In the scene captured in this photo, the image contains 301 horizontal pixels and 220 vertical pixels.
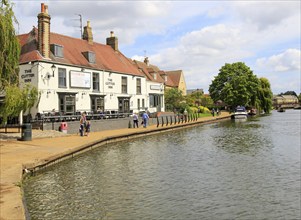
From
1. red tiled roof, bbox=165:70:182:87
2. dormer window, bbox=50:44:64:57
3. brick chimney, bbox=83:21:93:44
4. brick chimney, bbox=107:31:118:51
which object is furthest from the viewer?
red tiled roof, bbox=165:70:182:87

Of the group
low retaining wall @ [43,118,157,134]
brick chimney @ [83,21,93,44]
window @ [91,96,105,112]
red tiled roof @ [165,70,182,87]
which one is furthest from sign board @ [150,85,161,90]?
red tiled roof @ [165,70,182,87]

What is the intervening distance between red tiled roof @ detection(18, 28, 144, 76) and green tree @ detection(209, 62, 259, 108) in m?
37.7

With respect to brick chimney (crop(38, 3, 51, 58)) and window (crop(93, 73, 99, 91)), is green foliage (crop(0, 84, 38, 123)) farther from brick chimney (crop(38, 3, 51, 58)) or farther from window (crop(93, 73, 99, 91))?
window (crop(93, 73, 99, 91))

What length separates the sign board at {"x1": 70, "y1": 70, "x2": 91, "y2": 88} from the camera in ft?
103

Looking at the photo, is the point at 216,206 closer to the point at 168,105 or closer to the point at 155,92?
the point at 155,92

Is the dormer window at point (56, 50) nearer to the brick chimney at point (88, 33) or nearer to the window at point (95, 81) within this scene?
the window at point (95, 81)

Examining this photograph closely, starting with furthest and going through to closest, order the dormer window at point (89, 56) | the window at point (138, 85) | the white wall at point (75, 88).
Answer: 1. the window at point (138, 85)
2. the dormer window at point (89, 56)
3. the white wall at point (75, 88)

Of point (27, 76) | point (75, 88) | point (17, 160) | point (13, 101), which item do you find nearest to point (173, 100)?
point (75, 88)

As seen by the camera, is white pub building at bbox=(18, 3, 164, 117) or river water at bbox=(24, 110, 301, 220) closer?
river water at bbox=(24, 110, 301, 220)

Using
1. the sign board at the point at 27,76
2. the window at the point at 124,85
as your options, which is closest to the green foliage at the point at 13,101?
the sign board at the point at 27,76

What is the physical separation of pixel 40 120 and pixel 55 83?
457cm

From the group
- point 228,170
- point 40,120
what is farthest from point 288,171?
point 40,120

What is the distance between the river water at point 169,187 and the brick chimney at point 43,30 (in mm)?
14868

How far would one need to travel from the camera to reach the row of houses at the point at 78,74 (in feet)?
93.1
